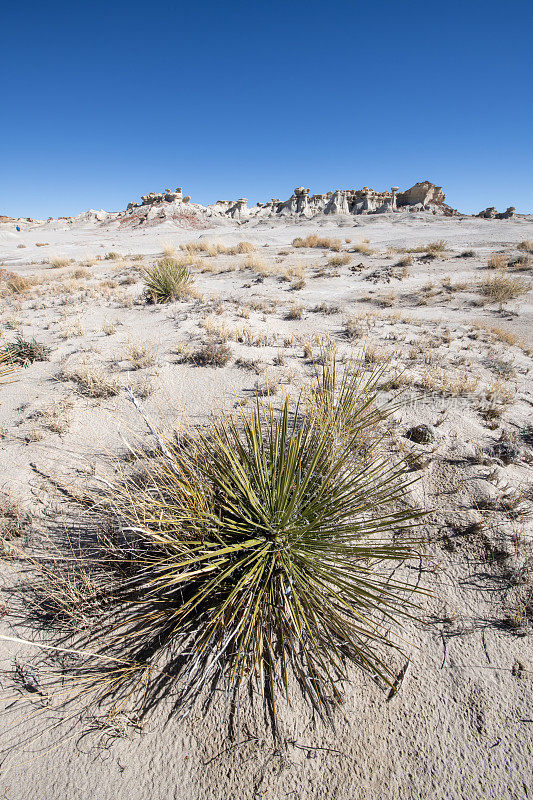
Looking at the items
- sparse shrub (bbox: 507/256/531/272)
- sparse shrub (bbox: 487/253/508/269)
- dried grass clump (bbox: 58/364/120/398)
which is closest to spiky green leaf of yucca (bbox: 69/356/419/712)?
dried grass clump (bbox: 58/364/120/398)

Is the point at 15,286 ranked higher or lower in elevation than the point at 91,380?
higher

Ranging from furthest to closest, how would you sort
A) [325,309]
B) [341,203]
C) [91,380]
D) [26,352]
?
1. [341,203]
2. [325,309]
3. [26,352]
4. [91,380]

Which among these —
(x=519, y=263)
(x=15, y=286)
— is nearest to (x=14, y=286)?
(x=15, y=286)

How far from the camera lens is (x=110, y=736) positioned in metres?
1.44

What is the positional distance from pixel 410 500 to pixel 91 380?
3498 millimetres

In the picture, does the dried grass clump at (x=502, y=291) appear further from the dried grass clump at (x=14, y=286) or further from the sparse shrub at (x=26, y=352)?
the dried grass clump at (x=14, y=286)

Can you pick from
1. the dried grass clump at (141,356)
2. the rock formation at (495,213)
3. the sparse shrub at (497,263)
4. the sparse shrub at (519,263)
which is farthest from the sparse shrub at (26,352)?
the rock formation at (495,213)

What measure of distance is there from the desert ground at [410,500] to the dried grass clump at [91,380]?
4 centimetres

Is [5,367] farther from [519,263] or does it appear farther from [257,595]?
[519,263]

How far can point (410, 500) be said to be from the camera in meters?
2.41

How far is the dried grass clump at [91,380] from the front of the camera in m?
3.79

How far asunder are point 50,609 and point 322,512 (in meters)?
1.57

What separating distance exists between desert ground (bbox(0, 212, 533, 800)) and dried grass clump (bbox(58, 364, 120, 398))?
4 cm

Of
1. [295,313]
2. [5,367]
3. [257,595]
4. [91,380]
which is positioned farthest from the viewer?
[295,313]
